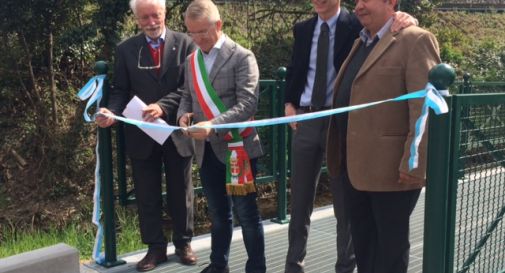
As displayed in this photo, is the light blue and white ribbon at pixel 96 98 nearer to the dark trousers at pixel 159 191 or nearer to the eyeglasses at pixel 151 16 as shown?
the dark trousers at pixel 159 191

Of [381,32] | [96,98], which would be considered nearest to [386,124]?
[381,32]

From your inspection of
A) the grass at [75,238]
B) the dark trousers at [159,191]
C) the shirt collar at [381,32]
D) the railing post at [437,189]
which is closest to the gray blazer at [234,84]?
the dark trousers at [159,191]

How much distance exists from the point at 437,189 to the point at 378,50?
0.69 meters

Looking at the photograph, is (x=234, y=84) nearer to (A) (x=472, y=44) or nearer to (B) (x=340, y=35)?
(B) (x=340, y=35)

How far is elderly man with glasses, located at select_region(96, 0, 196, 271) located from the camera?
3.67m

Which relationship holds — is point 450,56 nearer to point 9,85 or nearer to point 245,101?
point 9,85

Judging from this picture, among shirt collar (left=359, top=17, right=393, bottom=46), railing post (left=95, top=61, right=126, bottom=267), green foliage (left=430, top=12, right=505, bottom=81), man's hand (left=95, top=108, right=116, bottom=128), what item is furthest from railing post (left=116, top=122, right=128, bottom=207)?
green foliage (left=430, top=12, right=505, bottom=81)

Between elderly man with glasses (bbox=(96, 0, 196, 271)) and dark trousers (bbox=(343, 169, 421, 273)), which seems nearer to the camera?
dark trousers (bbox=(343, 169, 421, 273))

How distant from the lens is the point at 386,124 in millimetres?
2508

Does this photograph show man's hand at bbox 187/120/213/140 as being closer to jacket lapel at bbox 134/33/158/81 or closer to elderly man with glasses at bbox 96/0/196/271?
elderly man with glasses at bbox 96/0/196/271

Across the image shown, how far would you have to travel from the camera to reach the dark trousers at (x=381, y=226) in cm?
257

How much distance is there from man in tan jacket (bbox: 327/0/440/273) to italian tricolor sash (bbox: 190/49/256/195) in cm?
75

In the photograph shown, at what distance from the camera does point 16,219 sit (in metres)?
7.54

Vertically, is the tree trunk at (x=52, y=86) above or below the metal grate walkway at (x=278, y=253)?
above
